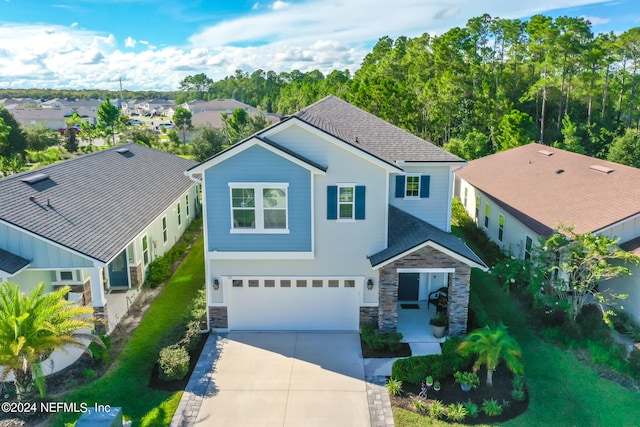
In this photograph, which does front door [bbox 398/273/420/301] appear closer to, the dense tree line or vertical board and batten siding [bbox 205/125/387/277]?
vertical board and batten siding [bbox 205/125/387/277]

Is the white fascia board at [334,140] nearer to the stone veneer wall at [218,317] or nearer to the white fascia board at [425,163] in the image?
the white fascia board at [425,163]

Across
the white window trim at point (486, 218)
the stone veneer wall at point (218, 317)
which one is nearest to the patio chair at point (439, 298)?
the stone veneer wall at point (218, 317)

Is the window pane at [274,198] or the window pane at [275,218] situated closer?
the window pane at [274,198]

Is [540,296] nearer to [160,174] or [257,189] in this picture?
[257,189]

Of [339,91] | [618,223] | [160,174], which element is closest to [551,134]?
[339,91]

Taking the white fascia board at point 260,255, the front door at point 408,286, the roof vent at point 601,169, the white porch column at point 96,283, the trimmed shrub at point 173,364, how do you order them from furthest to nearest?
the roof vent at point 601,169 < the front door at point 408,286 < the white fascia board at point 260,255 < the white porch column at point 96,283 < the trimmed shrub at point 173,364

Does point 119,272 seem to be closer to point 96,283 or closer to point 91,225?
point 91,225

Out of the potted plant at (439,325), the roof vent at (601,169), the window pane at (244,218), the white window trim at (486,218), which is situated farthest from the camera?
the white window trim at (486,218)
